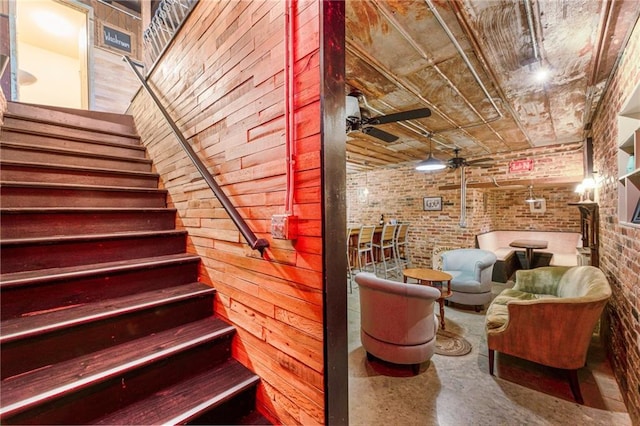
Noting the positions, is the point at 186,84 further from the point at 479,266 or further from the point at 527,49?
the point at 479,266

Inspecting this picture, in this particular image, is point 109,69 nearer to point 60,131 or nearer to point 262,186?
point 60,131

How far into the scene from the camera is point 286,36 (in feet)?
3.96

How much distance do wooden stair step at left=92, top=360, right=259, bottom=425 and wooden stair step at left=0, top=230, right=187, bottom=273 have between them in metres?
0.98

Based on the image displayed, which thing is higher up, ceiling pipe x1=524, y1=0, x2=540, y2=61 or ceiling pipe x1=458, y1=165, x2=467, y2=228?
ceiling pipe x1=524, y1=0, x2=540, y2=61

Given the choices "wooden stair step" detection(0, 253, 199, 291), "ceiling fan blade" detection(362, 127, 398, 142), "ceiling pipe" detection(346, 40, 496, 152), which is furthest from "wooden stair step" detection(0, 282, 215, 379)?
"ceiling fan blade" detection(362, 127, 398, 142)

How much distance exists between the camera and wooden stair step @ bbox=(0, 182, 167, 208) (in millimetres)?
1771

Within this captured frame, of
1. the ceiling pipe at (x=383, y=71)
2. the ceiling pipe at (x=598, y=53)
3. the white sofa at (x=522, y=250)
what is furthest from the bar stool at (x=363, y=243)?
the ceiling pipe at (x=598, y=53)

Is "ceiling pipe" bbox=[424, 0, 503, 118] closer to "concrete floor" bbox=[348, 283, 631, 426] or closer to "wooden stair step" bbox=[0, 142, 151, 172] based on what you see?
"concrete floor" bbox=[348, 283, 631, 426]

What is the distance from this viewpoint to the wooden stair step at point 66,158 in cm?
206

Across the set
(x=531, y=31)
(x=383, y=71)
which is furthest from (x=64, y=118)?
(x=531, y=31)

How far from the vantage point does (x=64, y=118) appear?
2.76 metres

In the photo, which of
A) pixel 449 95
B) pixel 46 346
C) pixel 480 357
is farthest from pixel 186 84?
pixel 480 357

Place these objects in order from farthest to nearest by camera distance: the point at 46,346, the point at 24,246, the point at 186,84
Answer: the point at 186,84 < the point at 24,246 < the point at 46,346

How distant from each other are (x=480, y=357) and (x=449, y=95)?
2721 millimetres
